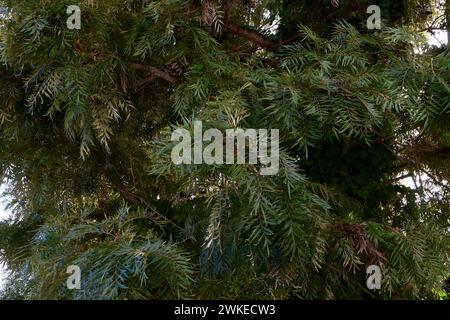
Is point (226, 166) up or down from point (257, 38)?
down

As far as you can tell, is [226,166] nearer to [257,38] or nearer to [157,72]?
[157,72]

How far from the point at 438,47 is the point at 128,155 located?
1094 millimetres

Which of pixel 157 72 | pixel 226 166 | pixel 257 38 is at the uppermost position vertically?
pixel 257 38

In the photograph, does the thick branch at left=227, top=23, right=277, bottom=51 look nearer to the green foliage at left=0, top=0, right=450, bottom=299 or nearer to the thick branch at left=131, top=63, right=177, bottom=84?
the green foliage at left=0, top=0, right=450, bottom=299

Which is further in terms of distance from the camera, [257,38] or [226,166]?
[257,38]

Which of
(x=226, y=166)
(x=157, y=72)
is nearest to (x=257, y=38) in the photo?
(x=157, y=72)

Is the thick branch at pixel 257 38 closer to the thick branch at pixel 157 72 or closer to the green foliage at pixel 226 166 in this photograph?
the green foliage at pixel 226 166

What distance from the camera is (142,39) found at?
145 centimetres

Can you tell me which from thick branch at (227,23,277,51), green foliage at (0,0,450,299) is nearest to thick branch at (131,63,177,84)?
green foliage at (0,0,450,299)

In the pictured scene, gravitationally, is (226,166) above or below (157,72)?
below

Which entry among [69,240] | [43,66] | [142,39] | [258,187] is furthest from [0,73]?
[258,187]

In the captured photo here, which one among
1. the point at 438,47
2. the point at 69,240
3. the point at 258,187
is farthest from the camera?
the point at 438,47

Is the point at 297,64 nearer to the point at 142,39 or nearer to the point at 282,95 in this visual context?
the point at 282,95

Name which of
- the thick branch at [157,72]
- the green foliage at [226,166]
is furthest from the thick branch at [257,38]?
the thick branch at [157,72]
